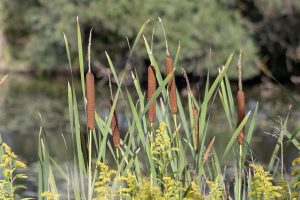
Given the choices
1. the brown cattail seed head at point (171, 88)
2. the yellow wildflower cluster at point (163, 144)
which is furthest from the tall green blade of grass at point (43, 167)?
the brown cattail seed head at point (171, 88)

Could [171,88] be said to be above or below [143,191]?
above

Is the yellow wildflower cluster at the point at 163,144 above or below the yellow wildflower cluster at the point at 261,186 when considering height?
above

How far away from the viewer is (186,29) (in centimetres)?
2836

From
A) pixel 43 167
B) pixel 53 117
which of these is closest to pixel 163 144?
pixel 43 167

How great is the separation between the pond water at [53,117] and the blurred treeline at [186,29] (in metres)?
1.56

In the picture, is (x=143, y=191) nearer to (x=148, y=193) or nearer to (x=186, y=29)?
(x=148, y=193)

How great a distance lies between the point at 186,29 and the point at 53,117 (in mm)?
9011

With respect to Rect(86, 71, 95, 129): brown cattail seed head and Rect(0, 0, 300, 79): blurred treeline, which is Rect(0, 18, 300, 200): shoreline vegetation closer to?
Rect(86, 71, 95, 129): brown cattail seed head

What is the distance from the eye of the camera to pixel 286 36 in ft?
99.5

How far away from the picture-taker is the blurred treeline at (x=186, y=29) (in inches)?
1115

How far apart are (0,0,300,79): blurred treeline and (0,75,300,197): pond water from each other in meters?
1.56

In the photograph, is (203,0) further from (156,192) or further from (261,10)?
(156,192)

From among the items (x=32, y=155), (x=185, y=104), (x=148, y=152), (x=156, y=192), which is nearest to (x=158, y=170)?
(x=148, y=152)

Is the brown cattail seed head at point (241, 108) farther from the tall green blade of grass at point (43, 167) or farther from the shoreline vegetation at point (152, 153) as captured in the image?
the tall green blade of grass at point (43, 167)
